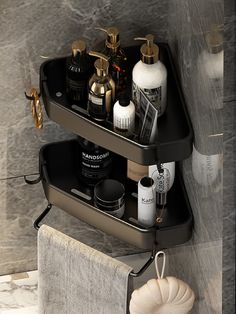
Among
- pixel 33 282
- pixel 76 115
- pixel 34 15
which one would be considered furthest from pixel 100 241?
pixel 34 15

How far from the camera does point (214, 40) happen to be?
1.80 metres

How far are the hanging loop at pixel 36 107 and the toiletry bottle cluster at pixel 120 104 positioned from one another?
0.28 ft

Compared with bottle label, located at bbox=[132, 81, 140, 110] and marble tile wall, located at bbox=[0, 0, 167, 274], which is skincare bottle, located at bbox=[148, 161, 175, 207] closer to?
bottle label, located at bbox=[132, 81, 140, 110]

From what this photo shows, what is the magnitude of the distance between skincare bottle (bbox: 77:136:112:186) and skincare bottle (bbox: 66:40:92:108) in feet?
0.44

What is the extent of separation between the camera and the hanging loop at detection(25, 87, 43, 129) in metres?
2.23

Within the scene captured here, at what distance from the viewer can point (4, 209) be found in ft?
8.10

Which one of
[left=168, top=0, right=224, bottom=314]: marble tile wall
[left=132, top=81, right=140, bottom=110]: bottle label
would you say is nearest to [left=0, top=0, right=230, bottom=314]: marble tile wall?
[left=168, top=0, right=224, bottom=314]: marble tile wall

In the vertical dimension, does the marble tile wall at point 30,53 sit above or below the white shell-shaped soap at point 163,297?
above

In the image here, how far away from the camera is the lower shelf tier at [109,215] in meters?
2.22

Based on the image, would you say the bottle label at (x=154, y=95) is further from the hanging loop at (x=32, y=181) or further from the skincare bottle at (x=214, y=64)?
the hanging loop at (x=32, y=181)

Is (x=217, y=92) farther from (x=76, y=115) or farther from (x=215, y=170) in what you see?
(x=76, y=115)

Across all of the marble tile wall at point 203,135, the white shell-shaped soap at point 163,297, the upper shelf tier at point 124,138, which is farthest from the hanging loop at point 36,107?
the white shell-shaped soap at point 163,297

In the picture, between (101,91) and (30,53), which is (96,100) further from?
(30,53)

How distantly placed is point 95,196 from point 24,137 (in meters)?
→ 0.25
